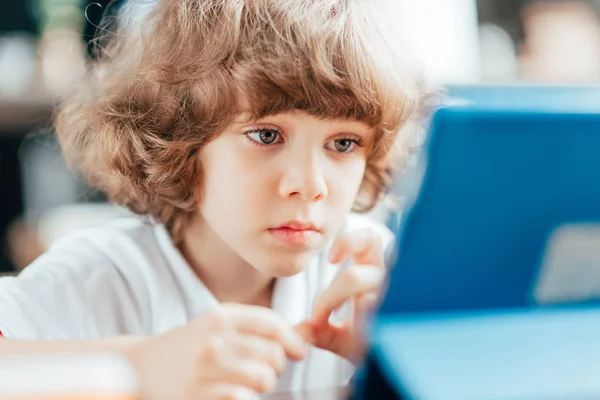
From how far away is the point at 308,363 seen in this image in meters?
0.78

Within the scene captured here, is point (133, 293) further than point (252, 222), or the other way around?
point (133, 293)

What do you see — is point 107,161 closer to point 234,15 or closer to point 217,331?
point 234,15

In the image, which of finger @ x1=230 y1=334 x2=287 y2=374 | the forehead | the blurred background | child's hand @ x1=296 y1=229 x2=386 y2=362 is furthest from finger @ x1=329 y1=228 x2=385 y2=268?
A: the blurred background

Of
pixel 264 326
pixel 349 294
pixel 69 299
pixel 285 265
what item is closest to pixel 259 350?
pixel 264 326

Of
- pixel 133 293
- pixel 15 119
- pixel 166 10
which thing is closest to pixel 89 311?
pixel 133 293

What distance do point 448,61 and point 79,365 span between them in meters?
2.09

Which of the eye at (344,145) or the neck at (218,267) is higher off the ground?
the eye at (344,145)

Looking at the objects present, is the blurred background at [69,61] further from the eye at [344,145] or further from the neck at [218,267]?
the eye at [344,145]

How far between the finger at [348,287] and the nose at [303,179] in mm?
87

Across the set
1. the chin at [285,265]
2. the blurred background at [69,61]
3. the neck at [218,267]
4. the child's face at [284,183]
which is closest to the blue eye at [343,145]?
the child's face at [284,183]

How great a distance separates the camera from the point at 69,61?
1.44 metres

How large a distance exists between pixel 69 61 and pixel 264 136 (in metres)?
1.03

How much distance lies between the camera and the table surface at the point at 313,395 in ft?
1.14

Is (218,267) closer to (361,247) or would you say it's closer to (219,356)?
(361,247)
